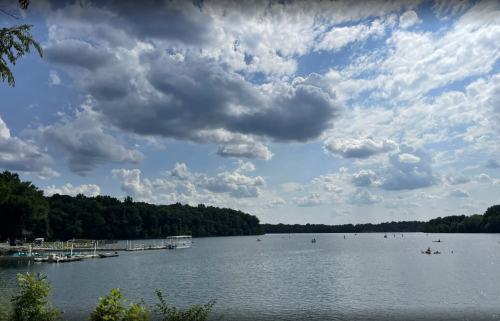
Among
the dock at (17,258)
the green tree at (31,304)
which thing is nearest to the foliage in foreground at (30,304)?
the green tree at (31,304)

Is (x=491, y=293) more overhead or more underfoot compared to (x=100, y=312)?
more underfoot

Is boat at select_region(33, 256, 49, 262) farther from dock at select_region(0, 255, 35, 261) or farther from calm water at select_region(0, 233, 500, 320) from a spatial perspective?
calm water at select_region(0, 233, 500, 320)

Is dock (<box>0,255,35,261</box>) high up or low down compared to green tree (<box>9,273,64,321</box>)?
down

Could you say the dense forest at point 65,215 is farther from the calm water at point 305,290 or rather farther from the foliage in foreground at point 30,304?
the foliage in foreground at point 30,304

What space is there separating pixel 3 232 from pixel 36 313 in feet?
381

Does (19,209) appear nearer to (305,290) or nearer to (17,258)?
(17,258)

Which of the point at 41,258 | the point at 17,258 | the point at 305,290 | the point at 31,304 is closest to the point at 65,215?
the point at 17,258

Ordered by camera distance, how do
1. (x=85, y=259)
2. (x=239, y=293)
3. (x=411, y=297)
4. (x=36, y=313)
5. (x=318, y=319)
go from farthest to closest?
(x=85, y=259), (x=239, y=293), (x=411, y=297), (x=318, y=319), (x=36, y=313)

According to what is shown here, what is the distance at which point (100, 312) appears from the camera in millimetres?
13266

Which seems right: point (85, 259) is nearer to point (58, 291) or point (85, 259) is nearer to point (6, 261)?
point (6, 261)

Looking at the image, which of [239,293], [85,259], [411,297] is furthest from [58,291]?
[85,259]

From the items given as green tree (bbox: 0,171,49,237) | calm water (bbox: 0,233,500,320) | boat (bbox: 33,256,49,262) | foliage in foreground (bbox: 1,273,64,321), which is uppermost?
green tree (bbox: 0,171,49,237)

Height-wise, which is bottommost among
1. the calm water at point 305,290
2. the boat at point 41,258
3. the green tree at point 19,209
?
the calm water at point 305,290

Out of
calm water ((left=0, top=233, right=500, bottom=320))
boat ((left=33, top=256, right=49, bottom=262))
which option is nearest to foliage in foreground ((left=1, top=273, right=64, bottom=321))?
calm water ((left=0, top=233, right=500, bottom=320))
